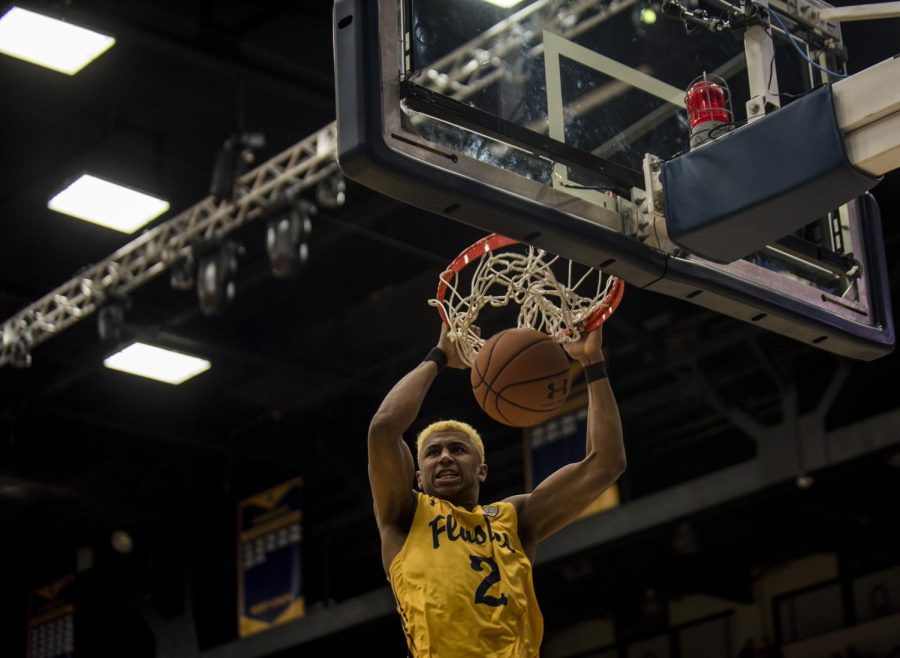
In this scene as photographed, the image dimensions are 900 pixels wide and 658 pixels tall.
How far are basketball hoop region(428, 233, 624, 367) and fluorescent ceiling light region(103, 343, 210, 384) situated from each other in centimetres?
636

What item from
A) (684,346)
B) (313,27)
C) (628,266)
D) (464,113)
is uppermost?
(313,27)

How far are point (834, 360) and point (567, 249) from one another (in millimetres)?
7329

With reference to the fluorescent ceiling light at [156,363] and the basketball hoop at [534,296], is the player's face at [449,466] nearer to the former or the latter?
the basketball hoop at [534,296]

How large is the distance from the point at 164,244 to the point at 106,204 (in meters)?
0.48

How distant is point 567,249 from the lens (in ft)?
14.9

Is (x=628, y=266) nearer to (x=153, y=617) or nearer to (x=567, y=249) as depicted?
(x=567, y=249)

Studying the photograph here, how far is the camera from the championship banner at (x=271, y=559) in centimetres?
1239

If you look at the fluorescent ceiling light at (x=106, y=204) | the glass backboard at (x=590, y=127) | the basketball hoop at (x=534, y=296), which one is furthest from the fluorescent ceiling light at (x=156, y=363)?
the glass backboard at (x=590, y=127)

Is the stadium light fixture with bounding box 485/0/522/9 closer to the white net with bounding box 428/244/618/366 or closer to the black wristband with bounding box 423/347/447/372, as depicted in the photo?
the white net with bounding box 428/244/618/366

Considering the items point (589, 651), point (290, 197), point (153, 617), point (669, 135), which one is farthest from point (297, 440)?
point (669, 135)

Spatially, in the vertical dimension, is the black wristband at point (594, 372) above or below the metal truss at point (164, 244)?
below

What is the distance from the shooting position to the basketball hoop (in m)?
5.14

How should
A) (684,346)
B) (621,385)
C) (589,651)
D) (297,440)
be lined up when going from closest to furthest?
(684,346) < (621,385) < (297,440) < (589,651)

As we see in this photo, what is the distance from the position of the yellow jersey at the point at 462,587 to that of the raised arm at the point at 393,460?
0.20 ft
